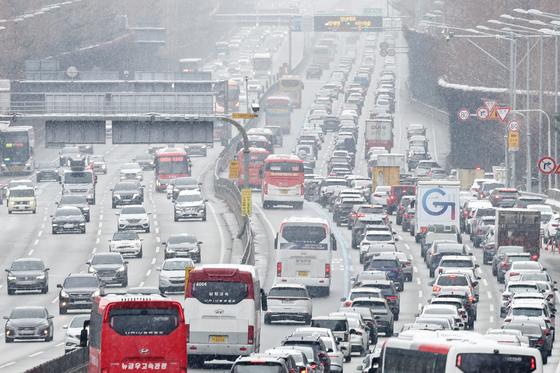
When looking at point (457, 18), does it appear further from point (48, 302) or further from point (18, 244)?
point (48, 302)

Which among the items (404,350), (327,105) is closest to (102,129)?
(404,350)

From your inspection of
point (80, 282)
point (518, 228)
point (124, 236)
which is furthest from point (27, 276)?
point (518, 228)

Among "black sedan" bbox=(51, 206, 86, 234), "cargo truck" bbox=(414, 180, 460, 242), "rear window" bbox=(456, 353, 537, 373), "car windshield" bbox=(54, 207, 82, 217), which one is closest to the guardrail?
"rear window" bbox=(456, 353, 537, 373)

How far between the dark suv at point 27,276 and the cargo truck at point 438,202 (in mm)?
19241

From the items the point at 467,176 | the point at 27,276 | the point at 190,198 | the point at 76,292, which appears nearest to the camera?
the point at 76,292

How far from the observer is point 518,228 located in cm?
8256

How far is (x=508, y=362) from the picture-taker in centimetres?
2925

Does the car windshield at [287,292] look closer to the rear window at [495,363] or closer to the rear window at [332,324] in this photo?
A: the rear window at [332,324]

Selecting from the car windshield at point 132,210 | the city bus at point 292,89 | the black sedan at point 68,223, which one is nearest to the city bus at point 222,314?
the car windshield at point 132,210

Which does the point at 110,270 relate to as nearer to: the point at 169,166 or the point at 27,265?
the point at 27,265

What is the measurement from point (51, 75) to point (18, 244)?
171ft

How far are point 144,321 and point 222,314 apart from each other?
31.0 ft

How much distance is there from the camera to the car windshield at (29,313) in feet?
196

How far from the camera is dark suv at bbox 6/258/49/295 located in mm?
75188
